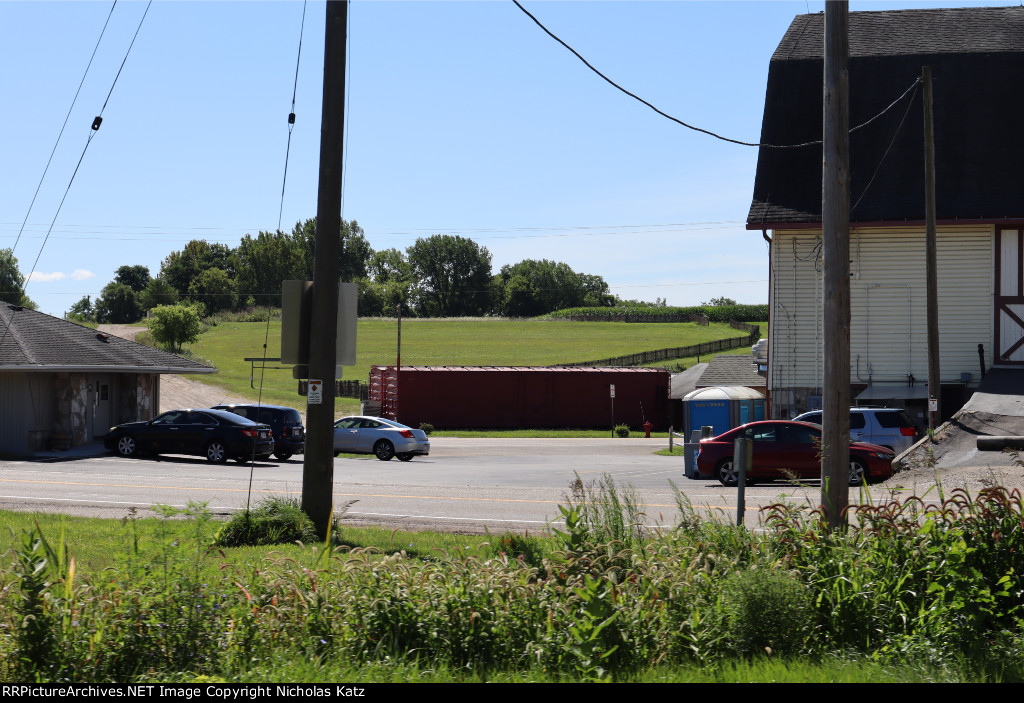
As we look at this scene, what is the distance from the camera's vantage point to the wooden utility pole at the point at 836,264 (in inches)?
335

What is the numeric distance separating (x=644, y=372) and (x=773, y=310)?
2180 cm

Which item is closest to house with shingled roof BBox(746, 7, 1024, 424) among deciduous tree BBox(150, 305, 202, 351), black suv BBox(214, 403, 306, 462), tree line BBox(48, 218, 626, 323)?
black suv BBox(214, 403, 306, 462)

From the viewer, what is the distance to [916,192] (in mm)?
26844

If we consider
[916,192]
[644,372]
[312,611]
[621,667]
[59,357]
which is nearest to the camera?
[621,667]

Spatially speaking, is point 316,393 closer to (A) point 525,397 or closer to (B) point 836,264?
(B) point 836,264

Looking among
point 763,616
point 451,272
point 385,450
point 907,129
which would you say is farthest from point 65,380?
point 451,272

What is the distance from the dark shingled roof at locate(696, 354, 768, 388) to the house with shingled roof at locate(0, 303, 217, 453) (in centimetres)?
2224

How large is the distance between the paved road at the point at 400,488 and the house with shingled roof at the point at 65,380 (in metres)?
2.86

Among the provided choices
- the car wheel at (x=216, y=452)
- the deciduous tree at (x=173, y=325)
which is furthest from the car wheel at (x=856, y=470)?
the deciduous tree at (x=173, y=325)

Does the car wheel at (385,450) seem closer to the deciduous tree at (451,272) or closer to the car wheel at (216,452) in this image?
the car wheel at (216,452)

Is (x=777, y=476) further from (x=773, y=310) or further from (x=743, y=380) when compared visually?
(x=743, y=380)

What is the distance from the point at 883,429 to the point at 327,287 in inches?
622

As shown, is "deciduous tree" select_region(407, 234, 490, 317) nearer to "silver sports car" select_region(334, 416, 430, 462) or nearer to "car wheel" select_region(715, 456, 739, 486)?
"silver sports car" select_region(334, 416, 430, 462)
